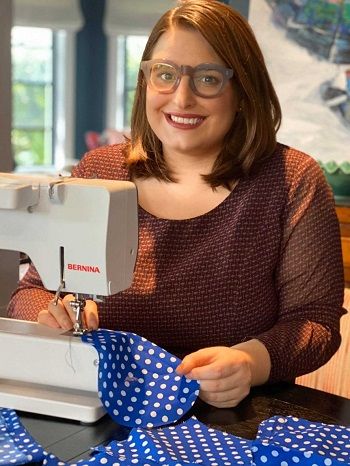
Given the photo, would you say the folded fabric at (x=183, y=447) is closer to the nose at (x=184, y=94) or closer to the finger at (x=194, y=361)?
the finger at (x=194, y=361)

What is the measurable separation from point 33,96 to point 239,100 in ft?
20.6

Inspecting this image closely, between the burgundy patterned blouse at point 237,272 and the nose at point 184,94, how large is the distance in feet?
0.75

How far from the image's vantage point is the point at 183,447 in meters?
1.17

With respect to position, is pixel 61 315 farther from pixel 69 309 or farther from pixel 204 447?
pixel 204 447

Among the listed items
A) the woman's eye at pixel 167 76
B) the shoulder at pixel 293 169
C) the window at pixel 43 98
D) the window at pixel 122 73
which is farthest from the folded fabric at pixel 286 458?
the window at pixel 122 73

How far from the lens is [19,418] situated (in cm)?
127

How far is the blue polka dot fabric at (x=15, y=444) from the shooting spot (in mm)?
1091

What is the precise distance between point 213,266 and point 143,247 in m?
0.16

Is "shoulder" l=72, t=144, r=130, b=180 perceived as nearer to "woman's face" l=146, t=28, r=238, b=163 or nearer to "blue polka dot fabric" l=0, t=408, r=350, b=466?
"woman's face" l=146, t=28, r=238, b=163

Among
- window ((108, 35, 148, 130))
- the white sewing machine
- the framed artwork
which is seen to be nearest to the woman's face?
the white sewing machine

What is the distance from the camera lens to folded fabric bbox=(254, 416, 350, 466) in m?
1.09

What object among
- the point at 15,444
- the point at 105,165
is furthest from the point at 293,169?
the point at 15,444

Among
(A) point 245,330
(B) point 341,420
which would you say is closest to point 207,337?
(A) point 245,330

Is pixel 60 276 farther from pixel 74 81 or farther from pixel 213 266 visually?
pixel 74 81
